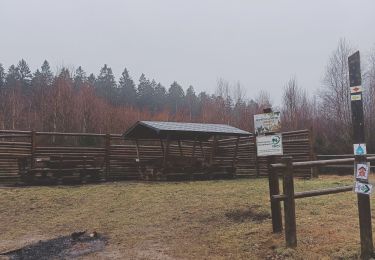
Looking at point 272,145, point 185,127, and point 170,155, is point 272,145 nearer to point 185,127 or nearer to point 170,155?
point 185,127

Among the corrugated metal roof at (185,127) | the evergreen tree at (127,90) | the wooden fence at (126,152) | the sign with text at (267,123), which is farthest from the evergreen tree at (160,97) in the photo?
the sign with text at (267,123)

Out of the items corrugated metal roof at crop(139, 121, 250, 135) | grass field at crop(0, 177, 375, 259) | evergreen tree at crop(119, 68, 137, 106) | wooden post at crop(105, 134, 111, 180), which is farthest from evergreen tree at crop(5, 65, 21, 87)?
grass field at crop(0, 177, 375, 259)

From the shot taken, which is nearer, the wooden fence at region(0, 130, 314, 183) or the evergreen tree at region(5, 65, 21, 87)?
the wooden fence at region(0, 130, 314, 183)

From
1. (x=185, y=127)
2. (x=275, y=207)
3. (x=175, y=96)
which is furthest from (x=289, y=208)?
(x=175, y=96)

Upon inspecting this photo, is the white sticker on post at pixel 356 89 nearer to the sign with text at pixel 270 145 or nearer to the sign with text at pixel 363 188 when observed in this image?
the sign with text at pixel 363 188

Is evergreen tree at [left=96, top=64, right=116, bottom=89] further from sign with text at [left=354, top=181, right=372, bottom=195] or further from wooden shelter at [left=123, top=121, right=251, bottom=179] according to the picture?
sign with text at [left=354, top=181, right=372, bottom=195]

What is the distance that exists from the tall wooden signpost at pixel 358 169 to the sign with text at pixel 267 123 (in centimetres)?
171

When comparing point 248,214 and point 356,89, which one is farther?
point 248,214

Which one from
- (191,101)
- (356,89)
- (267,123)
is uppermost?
(191,101)

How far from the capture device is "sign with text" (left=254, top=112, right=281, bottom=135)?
25.3 feet

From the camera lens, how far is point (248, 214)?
31.0ft

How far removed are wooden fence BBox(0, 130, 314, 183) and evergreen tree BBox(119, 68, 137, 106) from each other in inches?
1384

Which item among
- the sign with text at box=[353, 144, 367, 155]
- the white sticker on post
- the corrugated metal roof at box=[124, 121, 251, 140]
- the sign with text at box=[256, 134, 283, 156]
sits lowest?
the sign with text at box=[353, 144, 367, 155]

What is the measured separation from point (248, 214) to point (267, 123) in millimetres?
2538
